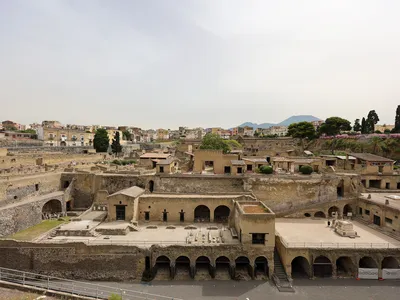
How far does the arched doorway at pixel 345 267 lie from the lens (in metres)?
23.4

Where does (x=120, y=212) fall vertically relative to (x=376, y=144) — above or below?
below

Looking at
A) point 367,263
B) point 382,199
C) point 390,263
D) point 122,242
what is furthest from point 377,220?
point 122,242

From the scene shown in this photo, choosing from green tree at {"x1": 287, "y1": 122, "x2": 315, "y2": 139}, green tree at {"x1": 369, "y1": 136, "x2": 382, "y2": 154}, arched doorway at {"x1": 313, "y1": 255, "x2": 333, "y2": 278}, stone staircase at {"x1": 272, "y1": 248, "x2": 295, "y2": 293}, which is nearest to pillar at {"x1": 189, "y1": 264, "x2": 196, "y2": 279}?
stone staircase at {"x1": 272, "y1": 248, "x2": 295, "y2": 293}

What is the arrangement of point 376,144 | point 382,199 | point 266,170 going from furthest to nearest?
point 376,144
point 266,170
point 382,199

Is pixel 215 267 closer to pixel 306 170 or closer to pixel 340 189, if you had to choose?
pixel 306 170

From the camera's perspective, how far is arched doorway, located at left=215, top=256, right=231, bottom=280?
23.1 meters

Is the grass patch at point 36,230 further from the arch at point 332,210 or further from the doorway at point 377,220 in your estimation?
the doorway at point 377,220

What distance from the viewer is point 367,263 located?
24562 millimetres

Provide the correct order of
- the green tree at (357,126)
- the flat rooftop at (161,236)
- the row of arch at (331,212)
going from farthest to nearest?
the green tree at (357,126) → the row of arch at (331,212) → the flat rooftop at (161,236)

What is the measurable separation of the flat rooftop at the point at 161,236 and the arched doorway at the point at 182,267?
176 cm

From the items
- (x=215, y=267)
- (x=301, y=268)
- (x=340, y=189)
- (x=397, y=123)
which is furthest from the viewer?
(x=397, y=123)

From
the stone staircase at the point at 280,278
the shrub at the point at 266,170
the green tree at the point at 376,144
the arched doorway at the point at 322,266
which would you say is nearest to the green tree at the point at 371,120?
the green tree at the point at 376,144

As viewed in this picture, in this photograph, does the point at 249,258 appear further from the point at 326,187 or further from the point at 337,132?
the point at 337,132

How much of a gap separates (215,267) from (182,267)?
3164mm
